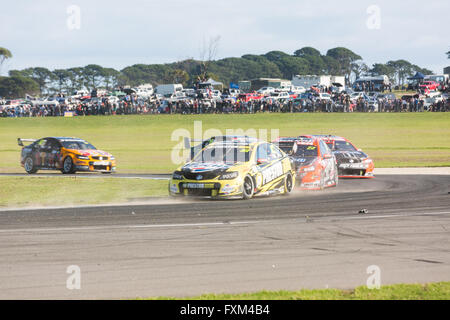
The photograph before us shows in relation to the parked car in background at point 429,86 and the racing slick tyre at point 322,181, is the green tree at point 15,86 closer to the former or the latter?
the parked car in background at point 429,86

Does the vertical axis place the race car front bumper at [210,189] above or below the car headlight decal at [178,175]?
below

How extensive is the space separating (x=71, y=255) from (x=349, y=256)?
136 inches

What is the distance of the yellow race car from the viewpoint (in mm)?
14070

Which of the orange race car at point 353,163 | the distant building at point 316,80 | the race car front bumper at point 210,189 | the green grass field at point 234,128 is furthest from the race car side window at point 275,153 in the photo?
the distant building at point 316,80


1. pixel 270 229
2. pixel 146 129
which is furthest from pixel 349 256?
pixel 146 129

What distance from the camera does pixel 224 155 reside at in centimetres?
1511

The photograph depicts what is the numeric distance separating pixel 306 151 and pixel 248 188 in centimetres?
340

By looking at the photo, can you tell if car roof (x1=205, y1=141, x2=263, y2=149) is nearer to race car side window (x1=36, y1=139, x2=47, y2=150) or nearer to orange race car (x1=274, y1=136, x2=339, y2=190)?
orange race car (x1=274, y1=136, x2=339, y2=190)

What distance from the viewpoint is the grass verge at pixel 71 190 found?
15500 millimetres

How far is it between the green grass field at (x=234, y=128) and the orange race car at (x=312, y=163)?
47.1ft

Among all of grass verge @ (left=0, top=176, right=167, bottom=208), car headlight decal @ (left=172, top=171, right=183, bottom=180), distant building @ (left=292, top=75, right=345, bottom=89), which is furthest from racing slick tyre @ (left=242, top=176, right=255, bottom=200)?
distant building @ (left=292, top=75, right=345, bottom=89)

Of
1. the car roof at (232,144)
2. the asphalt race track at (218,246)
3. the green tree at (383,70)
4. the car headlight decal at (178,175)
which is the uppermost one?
the green tree at (383,70)

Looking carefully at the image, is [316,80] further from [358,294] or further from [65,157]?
[358,294]

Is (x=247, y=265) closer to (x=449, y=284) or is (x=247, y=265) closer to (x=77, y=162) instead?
(x=449, y=284)
